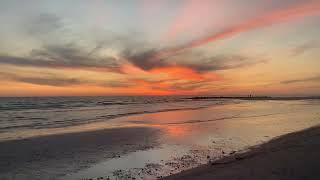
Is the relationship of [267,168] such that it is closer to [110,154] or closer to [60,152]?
[110,154]

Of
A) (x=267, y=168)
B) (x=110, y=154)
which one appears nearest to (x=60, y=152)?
(x=110, y=154)

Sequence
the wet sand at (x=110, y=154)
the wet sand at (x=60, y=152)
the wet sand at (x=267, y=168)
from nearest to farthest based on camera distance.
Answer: the wet sand at (x=267, y=168) → the wet sand at (x=110, y=154) → the wet sand at (x=60, y=152)

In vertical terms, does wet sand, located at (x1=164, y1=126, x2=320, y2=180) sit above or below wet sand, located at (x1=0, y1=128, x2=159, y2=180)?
above

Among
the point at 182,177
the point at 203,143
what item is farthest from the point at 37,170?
the point at 203,143

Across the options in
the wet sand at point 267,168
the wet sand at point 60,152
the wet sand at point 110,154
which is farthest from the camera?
the wet sand at point 60,152

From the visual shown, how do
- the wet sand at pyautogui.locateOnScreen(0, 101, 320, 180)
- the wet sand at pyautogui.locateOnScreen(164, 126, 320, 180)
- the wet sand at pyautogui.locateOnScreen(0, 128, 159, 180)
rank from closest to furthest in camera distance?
the wet sand at pyautogui.locateOnScreen(164, 126, 320, 180)
the wet sand at pyautogui.locateOnScreen(0, 101, 320, 180)
the wet sand at pyautogui.locateOnScreen(0, 128, 159, 180)

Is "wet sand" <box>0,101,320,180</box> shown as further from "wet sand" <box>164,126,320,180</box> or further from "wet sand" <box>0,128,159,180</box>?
"wet sand" <box>164,126,320,180</box>

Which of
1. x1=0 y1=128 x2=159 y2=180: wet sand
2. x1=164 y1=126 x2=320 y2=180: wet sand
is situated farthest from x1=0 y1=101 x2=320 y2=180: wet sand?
x1=164 y1=126 x2=320 y2=180: wet sand

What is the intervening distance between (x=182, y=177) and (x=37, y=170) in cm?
536

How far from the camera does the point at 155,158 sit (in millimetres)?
12781

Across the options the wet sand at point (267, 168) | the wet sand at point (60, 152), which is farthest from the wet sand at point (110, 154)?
the wet sand at point (267, 168)

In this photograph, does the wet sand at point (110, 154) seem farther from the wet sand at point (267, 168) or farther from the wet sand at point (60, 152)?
the wet sand at point (267, 168)

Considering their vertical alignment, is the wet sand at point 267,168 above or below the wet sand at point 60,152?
above

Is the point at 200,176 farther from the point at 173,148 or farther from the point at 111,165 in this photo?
the point at 173,148
